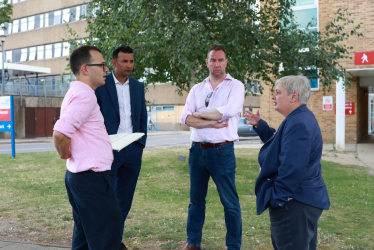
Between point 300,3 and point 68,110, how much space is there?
22.3m

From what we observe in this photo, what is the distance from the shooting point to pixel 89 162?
8.98 ft

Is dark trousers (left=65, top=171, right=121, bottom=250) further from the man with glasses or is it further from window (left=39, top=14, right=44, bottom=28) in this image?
window (left=39, top=14, right=44, bottom=28)

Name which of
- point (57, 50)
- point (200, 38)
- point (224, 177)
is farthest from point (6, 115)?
point (57, 50)

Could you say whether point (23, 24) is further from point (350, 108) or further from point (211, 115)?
point (211, 115)

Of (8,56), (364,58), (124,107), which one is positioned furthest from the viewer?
(8,56)

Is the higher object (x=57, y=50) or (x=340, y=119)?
(x=57, y=50)

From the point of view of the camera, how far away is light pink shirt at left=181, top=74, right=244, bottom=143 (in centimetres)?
409

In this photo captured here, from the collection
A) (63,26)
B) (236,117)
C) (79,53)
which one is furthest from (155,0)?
(63,26)

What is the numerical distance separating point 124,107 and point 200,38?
5.95 meters

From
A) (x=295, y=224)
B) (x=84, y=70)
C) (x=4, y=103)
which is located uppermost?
(x=4, y=103)

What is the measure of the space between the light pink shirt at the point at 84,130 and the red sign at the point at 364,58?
57.1 feet

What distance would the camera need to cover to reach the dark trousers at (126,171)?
159 inches

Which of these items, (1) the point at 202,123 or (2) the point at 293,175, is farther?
(1) the point at 202,123

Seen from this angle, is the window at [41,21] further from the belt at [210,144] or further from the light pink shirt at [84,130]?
the light pink shirt at [84,130]
